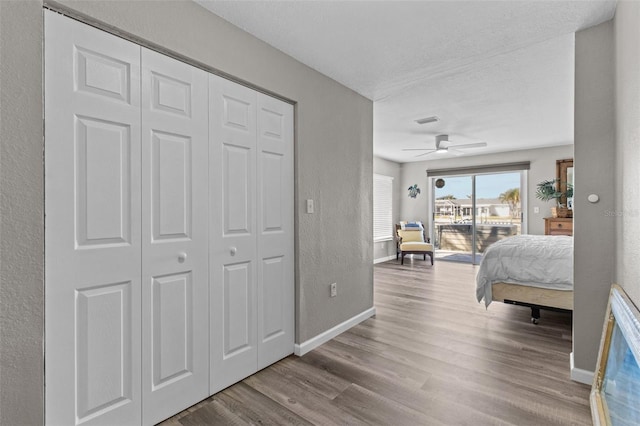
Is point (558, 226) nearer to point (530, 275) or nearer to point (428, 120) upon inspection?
point (530, 275)

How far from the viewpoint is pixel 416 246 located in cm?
648

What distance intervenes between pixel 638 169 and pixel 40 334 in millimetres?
2538

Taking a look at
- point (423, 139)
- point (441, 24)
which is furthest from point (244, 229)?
point (423, 139)

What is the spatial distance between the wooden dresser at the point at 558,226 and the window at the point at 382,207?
9.65 feet

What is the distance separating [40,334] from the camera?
1.27 metres

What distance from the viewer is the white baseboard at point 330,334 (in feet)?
8.25

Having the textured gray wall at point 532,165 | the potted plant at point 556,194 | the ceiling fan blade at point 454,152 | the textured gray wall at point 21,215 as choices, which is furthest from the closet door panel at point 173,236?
the textured gray wall at point 532,165

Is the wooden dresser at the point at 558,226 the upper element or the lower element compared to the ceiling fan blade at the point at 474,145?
lower

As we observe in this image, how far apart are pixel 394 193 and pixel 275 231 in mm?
5555

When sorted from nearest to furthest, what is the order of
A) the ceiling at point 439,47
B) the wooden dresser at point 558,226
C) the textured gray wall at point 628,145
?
1. the textured gray wall at point 628,145
2. the ceiling at point 439,47
3. the wooden dresser at point 558,226

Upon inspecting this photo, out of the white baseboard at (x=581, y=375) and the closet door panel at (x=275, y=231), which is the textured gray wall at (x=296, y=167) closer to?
the closet door panel at (x=275, y=231)

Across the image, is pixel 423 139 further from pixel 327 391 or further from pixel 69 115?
pixel 69 115

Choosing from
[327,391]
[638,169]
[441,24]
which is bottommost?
[327,391]

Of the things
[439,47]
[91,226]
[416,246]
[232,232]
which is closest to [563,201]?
[416,246]
